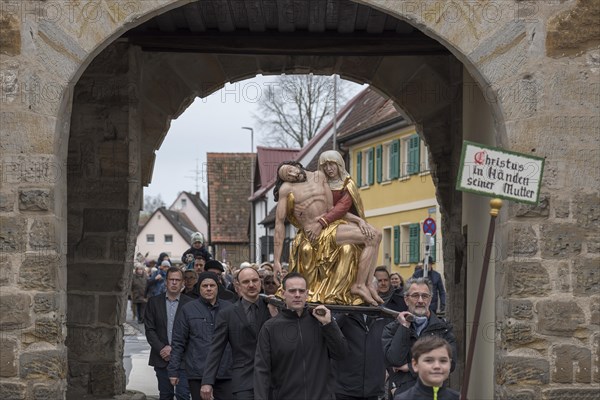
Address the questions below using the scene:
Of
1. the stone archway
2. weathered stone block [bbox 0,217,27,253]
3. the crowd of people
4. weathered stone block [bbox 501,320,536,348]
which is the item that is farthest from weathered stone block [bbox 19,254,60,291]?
weathered stone block [bbox 501,320,536,348]

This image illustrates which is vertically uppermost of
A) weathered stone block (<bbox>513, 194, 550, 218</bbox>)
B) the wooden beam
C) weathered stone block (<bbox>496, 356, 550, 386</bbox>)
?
the wooden beam

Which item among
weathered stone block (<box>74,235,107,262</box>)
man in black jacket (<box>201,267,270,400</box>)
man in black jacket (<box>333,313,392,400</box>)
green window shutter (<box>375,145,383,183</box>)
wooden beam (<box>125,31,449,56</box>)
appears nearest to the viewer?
man in black jacket (<box>201,267,270,400</box>)

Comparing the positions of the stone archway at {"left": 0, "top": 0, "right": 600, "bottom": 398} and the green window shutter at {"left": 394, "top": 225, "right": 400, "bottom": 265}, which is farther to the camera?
the green window shutter at {"left": 394, "top": 225, "right": 400, "bottom": 265}

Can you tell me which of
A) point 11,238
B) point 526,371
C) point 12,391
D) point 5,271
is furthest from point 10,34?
point 526,371

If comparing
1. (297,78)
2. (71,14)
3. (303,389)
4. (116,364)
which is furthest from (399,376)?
(297,78)

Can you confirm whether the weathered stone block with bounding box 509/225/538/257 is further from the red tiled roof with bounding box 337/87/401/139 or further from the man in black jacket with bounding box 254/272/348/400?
the red tiled roof with bounding box 337/87/401/139

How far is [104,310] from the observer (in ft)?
49.8

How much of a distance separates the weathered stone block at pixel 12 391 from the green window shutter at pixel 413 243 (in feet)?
92.2

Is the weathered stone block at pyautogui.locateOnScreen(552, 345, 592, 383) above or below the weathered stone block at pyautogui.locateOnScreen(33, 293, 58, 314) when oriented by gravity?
below

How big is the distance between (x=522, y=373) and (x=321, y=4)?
15.1 feet

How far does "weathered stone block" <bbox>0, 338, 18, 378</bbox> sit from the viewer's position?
33.1 ft

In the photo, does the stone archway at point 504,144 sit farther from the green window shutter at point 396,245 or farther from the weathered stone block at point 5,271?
the green window shutter at point 396,245

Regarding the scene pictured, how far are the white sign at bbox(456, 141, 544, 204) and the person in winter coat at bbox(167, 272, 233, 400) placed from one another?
13.9 feet

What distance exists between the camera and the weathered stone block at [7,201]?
10.2 metres
